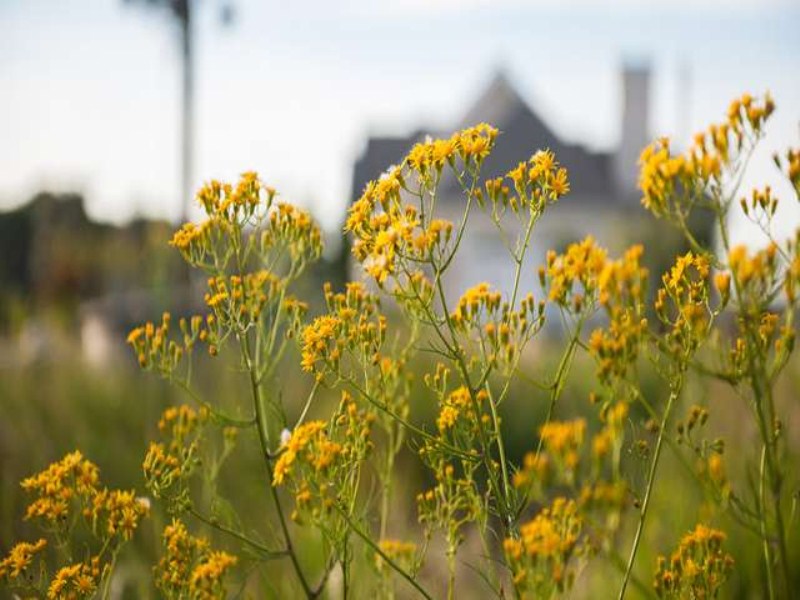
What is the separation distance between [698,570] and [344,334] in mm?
1078

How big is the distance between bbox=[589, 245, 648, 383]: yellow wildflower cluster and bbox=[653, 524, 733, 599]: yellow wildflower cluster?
2.15ft

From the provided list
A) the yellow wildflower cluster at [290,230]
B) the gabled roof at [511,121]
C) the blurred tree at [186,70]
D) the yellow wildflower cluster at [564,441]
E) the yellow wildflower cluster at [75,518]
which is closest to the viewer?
the yellow wildflower cluster at [564,441]

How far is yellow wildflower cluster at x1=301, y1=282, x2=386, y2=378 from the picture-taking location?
2.53 metres

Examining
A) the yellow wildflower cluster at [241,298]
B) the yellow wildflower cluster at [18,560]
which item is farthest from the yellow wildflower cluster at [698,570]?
the yellow wildflower cluster at [18,560]

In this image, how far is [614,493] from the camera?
5.40 feet

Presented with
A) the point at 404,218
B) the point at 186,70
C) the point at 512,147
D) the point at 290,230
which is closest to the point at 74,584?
the point at 290,230

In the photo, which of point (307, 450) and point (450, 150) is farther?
point (450, 150)

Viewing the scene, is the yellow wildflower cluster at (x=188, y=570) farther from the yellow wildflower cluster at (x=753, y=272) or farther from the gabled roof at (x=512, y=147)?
the gabled roof at (x=512, y=147)

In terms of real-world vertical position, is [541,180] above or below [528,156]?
above

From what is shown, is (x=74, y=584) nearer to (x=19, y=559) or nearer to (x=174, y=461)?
(x=19, y=559)

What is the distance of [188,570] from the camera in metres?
2.70

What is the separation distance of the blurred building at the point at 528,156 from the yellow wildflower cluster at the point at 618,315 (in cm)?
A: 2316

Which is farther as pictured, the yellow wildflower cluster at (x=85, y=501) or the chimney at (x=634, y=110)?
the chimney at (x=634, y=110)

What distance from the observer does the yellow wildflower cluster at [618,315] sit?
1.88 meters
